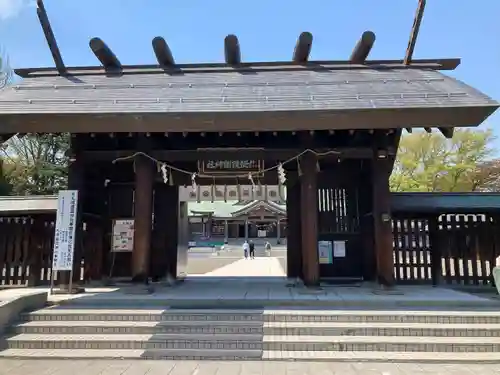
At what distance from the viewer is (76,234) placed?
853cm

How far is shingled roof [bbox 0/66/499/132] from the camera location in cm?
729

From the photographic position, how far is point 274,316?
6422 millimetres

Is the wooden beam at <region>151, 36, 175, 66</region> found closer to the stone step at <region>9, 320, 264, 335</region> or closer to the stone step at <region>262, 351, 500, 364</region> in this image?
the stone step at <region>9, 320, 264, 335</region>

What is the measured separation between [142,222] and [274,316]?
3.56 m

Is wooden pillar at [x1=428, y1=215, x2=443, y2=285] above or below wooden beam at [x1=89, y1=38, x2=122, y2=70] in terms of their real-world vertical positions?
below

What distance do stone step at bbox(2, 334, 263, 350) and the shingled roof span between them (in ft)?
12.9

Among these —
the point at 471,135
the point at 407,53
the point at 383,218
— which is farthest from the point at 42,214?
the point at 471,135

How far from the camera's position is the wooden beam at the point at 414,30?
356 inches

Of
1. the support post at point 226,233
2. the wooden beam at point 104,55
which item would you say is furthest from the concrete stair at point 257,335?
the support post at point 226,233

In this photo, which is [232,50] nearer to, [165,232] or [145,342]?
[165,232]

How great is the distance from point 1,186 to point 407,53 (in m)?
27.6

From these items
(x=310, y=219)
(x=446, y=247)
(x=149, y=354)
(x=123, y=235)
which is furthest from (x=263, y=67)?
(x=149, y=354)

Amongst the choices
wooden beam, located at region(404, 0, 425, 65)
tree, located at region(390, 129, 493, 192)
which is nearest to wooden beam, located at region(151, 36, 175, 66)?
wooden beam, located at region(404, 0, 425, 65)

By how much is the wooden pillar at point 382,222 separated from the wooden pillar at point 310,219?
1405mm
